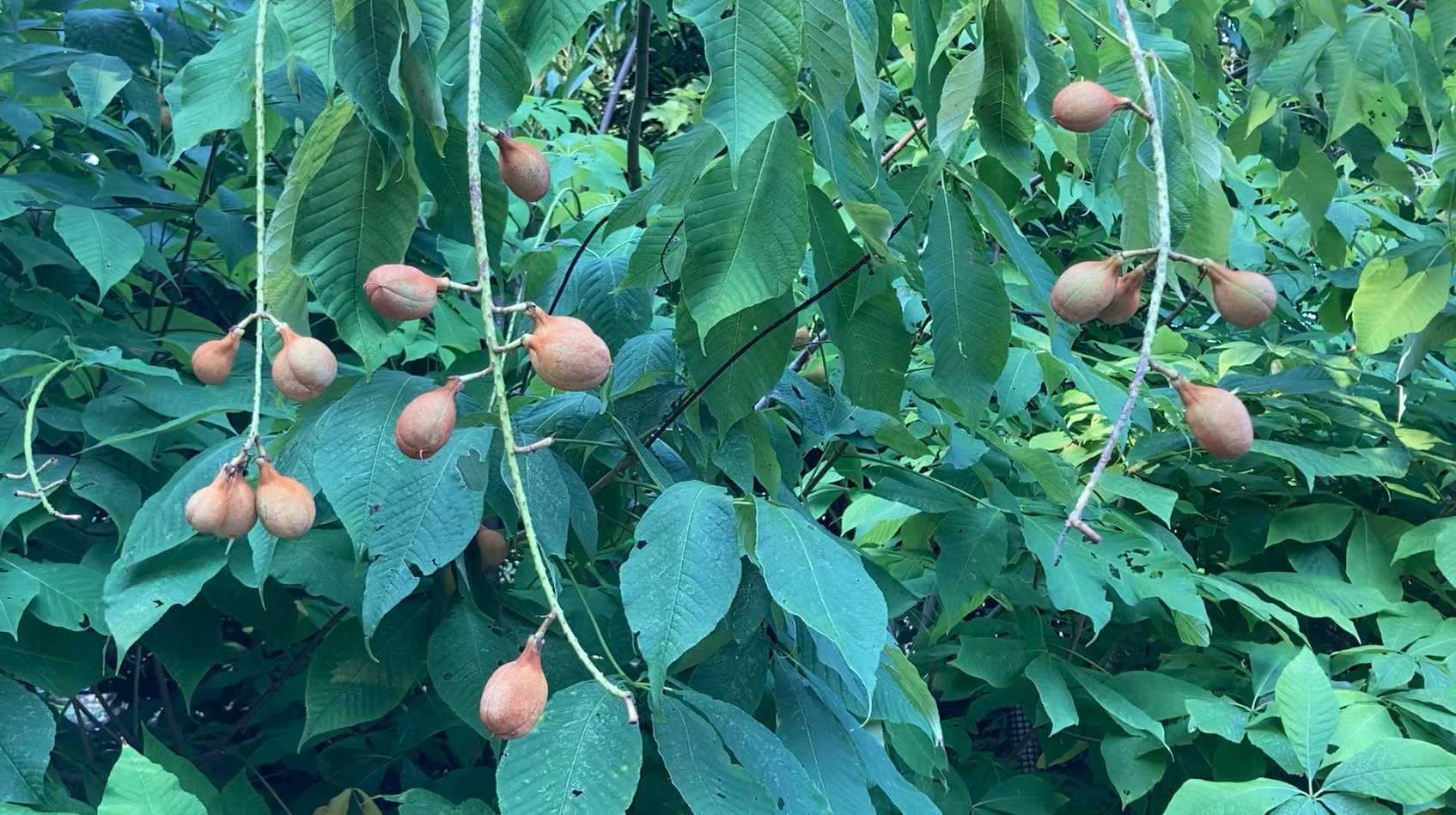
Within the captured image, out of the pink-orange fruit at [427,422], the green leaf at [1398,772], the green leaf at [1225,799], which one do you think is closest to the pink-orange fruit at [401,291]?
the pink-orange fruit at [427,422]

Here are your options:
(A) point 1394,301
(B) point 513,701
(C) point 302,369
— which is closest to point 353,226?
(C) point 302,369

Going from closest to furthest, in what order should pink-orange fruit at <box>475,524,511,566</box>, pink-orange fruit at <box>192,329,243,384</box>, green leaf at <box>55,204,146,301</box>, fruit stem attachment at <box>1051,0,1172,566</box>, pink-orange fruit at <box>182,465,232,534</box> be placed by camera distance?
1. fruit stem attachment at <box>1051,0,1172,566</box>
2. pink-orange fruit at <box>182,465,232,534</box>
3. pink-orange fruit at <box>192,329,243,384</box>
4. pink-orange fruit at <box>475,524,511,566</box>
5. green leaf at <box>55,204,146,301</box>

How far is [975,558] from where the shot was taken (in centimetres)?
120

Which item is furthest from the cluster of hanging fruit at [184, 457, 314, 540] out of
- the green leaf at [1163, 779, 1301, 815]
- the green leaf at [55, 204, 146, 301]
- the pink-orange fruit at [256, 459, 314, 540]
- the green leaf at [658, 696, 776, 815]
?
the green leaf at [1163, 779, 1301, 815]

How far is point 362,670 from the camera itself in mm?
983

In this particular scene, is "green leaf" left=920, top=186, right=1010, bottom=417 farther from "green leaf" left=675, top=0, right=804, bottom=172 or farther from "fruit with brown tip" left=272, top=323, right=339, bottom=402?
"fruit with brown tip" left=272, top=323, right=339, bottom=402

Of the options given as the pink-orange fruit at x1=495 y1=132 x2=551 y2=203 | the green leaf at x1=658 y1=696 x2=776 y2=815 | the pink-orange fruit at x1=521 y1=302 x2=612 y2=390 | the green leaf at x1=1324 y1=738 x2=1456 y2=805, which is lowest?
the green leaf at x1=1324 y1=738 x2=1456 y2=805

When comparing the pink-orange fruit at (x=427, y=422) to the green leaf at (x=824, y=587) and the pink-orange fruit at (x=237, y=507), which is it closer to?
the pink-orange fruit at (x=237, y=507)

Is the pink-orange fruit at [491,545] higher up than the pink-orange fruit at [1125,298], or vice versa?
the pink-orange fruit at [1125,298]

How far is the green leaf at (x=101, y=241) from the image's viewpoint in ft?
3.71

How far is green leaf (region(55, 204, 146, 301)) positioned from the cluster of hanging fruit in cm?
57

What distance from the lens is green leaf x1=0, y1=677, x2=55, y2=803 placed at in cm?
88

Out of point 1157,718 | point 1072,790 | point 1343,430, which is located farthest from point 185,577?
point 1343,430

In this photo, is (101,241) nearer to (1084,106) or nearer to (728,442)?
(728,442)
